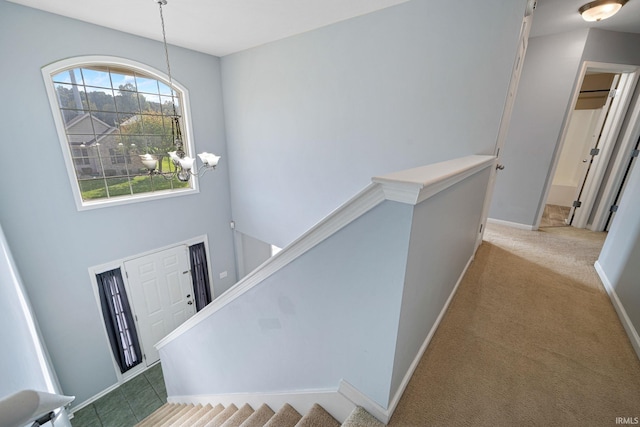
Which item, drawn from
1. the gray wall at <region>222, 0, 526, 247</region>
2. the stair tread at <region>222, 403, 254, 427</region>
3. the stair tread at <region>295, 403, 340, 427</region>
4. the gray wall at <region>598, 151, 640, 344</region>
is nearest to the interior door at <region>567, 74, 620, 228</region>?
the gray wall at <region>598, 151, 640, 344</region>

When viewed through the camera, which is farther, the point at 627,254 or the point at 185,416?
the point at 185,416

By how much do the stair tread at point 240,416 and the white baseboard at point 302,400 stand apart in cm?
3

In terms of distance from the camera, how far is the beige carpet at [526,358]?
3.81 ft

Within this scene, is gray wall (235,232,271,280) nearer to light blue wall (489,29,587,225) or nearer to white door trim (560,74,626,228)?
light blue wall (489,29,587,225)

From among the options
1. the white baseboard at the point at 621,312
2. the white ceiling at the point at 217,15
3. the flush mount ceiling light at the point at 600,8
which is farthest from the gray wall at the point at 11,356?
the flush mount ceiling light at the point at 600,8

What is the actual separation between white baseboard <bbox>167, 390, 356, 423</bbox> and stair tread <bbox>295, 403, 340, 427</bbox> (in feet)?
0.05

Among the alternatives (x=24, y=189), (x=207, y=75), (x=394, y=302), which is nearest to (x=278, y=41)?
(x=207, y=75)

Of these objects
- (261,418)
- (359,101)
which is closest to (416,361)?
(261,418)

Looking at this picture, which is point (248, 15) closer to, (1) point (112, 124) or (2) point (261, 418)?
(1) point (112, 124)

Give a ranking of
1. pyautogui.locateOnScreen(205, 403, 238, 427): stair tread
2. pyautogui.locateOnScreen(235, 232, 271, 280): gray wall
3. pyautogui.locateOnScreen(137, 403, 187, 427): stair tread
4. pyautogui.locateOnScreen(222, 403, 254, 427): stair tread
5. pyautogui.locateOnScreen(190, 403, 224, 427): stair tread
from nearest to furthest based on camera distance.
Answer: pyautogui.locateOnScreen(222, 403, 254, 427): stair tread < pyautogui.locateOnScreen(205, 403, 238, 427): stair tread < pyautogui.locateOnScreen(190, 403, 224, 427): stair tread < pyautogui.locateOnScreen(137, 403, 187, 427): stair tread < pyautogui.locateOnScreen(235, 232, 271, 280): gray wall

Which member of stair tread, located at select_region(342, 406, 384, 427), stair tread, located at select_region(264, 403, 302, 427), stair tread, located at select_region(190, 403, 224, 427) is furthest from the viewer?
stair tread, located at select_region(190, 403, 224, 427)

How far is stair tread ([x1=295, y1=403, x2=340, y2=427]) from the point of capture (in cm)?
119

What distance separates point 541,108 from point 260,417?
14.1 feet

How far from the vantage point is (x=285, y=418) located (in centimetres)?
138
